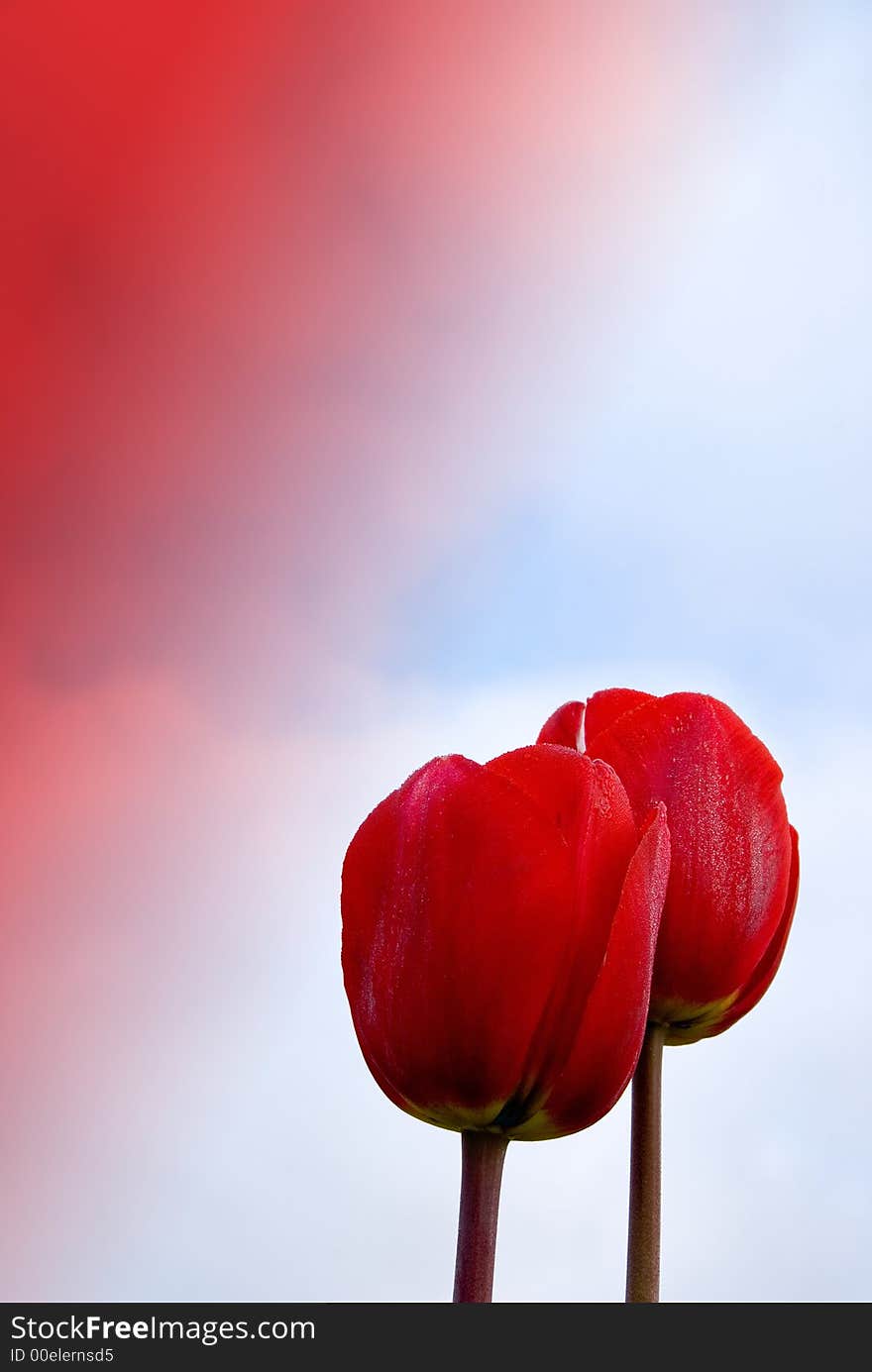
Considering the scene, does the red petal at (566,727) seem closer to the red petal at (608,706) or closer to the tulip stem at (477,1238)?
the red petal at (608,706)

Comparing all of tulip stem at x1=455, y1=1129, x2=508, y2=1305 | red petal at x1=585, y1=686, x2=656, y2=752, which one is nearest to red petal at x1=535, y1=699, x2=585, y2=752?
red petal at x1=585, y1=686, x2=656, y2=752

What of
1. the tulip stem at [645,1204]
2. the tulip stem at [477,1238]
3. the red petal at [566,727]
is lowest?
the tulip stem at [477,1238]

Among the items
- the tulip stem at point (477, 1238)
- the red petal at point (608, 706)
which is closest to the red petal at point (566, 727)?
the red petal at point (608, 706)

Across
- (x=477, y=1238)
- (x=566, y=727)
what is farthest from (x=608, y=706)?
(x=477, y=1238)

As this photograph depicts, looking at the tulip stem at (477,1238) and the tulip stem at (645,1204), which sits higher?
the tulip stem at (645,1204)
